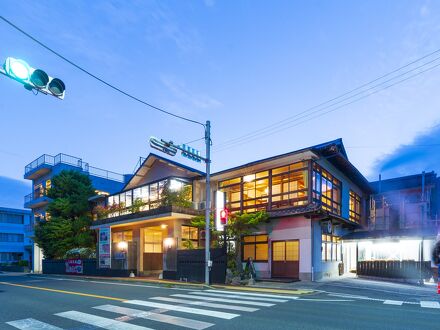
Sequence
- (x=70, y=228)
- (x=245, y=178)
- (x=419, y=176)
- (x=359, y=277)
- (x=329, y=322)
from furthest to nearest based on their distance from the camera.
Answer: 1. (x=70, y=228)
2. (x=419, y=176)
3. (x=245, y=178)
4. (x=359, y=277)
5. (x=329, y=322)

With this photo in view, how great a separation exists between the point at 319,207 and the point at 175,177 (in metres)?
11.3

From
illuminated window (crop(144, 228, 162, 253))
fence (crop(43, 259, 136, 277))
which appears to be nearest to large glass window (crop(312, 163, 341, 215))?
illuminated window (crop(144, 228, 162, 253))

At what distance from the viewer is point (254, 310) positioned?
9758 millimetres

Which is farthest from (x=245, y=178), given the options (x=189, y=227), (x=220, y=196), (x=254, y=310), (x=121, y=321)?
(x=121, y=321)

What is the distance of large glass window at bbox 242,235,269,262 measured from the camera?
72.6ft

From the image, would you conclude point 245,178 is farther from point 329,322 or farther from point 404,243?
point 329,322

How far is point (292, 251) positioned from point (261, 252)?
8.08 ft

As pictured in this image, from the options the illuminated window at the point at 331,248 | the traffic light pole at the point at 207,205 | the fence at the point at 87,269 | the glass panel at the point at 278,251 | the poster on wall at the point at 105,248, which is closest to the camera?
the traffic light pole at the point at 207,205

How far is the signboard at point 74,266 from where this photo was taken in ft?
96.0

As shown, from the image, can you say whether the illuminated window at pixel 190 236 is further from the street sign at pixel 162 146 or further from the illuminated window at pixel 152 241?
the street sign at pixel 162 146

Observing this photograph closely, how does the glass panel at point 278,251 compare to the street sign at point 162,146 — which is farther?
the glass panel at point 278,251

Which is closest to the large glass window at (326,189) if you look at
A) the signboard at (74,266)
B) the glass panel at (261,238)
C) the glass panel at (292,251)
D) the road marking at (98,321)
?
the glass panel at (292,251)

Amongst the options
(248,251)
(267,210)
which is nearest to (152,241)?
(248,251)

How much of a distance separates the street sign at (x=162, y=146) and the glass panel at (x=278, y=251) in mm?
9603
